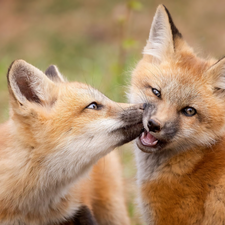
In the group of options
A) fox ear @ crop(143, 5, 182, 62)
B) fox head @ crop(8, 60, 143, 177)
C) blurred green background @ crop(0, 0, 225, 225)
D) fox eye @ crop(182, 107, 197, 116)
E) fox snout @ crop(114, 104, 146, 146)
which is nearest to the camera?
fox head @ crop(8, 60, 143, 177)

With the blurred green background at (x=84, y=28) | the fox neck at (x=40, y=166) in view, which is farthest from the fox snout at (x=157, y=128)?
the blurred green background at (x=84, y=28)

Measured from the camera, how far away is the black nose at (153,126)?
272cm

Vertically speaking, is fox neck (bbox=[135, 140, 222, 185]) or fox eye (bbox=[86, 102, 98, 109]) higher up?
fox eye (bbox=[86, 102, 98, 109])

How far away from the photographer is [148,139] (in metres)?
2.97

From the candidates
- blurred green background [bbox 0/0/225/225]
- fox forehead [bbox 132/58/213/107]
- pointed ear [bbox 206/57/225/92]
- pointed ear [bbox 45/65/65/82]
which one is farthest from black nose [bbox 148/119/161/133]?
blurred green background [bbox 0/0/225/225]

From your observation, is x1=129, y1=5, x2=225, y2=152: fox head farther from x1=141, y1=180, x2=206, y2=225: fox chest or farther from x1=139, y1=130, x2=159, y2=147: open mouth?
x1=141, y1=180, x2=206, y2=225: fox chest

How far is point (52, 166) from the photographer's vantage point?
2742mm

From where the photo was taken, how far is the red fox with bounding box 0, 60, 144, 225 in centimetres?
273

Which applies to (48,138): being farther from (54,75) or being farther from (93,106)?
(54,75)

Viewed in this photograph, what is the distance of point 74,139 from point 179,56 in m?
1.46

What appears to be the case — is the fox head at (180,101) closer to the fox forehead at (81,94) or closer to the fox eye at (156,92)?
the fox eye at (156,92)

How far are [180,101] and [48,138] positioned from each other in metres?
1.27

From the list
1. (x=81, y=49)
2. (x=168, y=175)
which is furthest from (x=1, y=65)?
(x=168, y=175)

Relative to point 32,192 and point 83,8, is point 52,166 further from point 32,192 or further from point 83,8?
point 83,8
